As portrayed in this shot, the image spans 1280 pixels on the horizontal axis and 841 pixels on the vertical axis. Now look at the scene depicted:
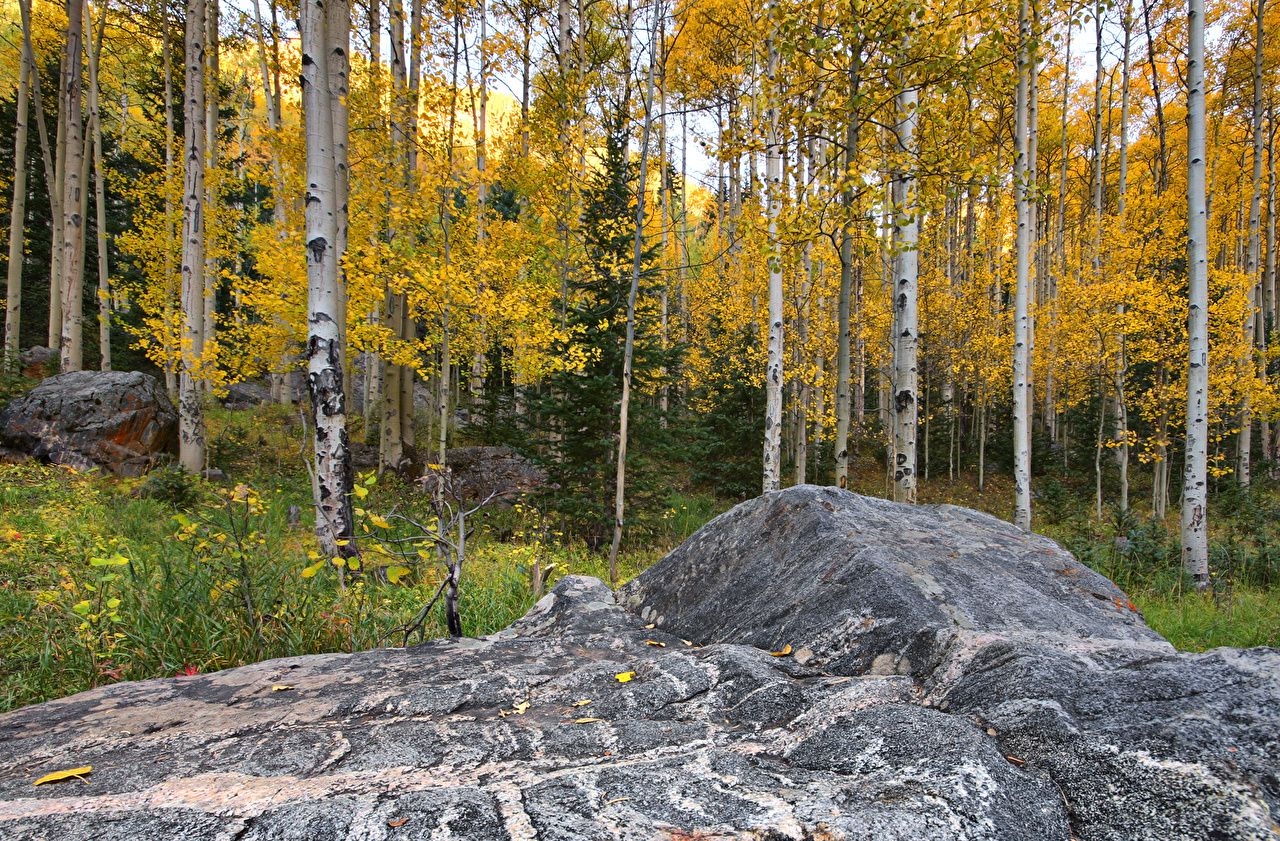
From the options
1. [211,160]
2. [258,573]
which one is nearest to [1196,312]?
[258,573]

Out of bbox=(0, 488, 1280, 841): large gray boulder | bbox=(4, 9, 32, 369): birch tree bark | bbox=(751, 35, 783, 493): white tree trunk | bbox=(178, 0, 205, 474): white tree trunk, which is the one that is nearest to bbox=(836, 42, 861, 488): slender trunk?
bbox=(751, 35, 783, 493): white tree trunk

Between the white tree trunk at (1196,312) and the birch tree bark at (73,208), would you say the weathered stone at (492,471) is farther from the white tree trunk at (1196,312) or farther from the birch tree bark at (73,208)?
the white tree trunk at (1196,312)

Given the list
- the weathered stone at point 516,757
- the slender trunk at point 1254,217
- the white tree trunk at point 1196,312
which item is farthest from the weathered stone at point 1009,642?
the slender trunk at point 1254,217

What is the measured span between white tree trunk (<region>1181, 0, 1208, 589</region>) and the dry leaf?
9.74 metres

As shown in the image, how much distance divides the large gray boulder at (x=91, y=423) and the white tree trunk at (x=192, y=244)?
2.88ft

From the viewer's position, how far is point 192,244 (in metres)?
9.82

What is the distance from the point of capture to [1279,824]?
995 mm

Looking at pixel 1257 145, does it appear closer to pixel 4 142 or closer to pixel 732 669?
pixel 732 669

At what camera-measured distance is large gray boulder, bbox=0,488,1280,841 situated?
1.12 metres

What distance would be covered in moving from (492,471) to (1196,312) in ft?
37.6

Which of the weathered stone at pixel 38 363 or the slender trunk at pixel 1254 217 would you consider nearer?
the slender trunk at pixel 1254 217

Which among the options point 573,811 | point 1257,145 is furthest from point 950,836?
point 1257,145

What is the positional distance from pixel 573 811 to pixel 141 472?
A: 11985mm

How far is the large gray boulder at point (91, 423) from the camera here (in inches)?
366
